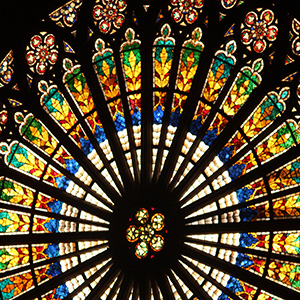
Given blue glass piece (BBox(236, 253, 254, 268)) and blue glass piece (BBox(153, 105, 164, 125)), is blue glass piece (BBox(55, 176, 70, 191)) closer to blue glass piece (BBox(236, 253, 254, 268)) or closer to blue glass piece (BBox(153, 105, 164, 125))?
blue glass piece (BBox(153, 105, 164, 125))

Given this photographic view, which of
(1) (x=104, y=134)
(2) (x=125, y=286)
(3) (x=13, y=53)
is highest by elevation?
(3) (x=13, y=53)

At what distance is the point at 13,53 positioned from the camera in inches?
584

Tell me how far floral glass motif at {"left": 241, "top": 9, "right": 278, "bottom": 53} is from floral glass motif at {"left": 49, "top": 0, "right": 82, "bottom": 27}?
4252 mm

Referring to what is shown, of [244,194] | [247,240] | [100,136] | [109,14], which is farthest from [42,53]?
[247,240]

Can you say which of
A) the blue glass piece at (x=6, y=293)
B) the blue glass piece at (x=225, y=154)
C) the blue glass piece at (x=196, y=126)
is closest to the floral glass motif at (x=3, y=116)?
the blue glass piece at (x=6, y=293)

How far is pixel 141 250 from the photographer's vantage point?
1474cm

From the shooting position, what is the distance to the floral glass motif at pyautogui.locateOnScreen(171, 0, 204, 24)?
14.8 meters

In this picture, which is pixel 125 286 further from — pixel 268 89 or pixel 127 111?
pixel 268 89

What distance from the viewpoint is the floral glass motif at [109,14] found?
595 inches

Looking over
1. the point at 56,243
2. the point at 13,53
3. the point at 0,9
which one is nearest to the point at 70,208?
the point at 56,243

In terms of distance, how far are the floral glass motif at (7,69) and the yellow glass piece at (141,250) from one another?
525cm

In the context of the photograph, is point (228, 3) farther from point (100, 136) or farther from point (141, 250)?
point (141, 250)

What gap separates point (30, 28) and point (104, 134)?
10.6 ft

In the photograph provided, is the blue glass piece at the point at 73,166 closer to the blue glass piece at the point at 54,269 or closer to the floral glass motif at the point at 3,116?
the floral glass motif at the point at 3,116
